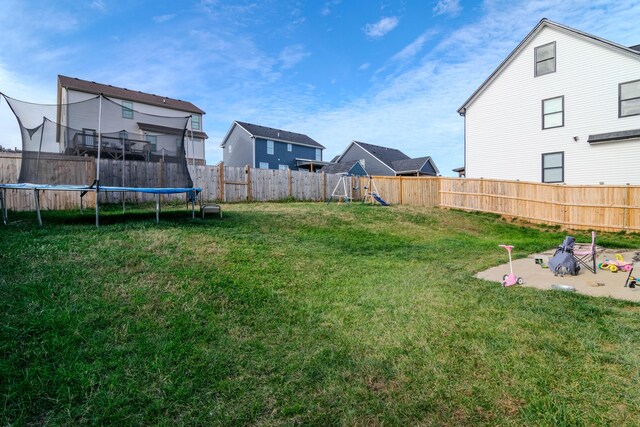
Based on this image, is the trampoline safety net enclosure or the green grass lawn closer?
the green grass lawn

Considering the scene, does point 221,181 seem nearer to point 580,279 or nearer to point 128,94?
point 580,279

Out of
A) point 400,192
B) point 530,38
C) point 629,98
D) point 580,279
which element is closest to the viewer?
point 580,279

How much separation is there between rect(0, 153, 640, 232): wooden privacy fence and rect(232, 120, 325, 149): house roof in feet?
48.4

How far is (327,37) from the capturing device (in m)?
11.6

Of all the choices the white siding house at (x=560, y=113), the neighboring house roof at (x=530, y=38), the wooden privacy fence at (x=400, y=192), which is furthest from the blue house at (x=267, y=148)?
the white siding house at (x=560, y=113)

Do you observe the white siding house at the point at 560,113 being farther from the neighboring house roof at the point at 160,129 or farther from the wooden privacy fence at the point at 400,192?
the neighboring house roof at the point at 160,129

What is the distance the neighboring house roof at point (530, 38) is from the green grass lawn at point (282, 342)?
14233 mm

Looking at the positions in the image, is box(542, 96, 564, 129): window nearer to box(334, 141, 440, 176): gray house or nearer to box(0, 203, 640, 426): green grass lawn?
box(0, 203, 640, 426): green grass lawn

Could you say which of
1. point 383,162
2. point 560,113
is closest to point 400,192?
point 560,113

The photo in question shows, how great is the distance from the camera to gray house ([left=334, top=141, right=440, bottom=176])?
32.5 metres

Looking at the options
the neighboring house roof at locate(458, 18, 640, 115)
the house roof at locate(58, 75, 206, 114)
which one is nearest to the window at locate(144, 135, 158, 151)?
the neighboring house roof at locate(458, 18, 640, 115)

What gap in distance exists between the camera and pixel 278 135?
32500mm

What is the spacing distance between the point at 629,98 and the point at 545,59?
3.76m

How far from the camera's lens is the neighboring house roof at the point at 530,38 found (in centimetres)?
1261
